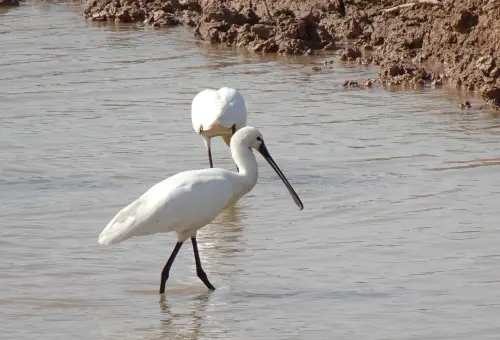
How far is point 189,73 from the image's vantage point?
15305 millimetres

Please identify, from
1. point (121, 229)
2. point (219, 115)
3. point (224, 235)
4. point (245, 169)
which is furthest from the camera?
point (219, 115)

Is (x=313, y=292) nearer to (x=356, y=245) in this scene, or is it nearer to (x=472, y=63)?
(x=356, y=245)

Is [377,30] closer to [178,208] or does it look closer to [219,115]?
[219,115]

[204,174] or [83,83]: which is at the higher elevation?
[204,174]

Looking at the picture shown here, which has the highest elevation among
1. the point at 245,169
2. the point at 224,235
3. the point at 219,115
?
the point at 245,169

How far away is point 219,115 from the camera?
1034 centimetres

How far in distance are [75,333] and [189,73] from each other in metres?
8.92

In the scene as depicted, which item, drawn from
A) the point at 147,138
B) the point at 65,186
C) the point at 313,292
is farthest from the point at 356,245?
the point at 147,138

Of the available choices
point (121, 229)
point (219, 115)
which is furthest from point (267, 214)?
point (121, 229)

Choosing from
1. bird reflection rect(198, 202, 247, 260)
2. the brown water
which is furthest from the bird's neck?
bird reflection rect(198, 202, 247, 260)

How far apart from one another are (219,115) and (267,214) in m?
1.40

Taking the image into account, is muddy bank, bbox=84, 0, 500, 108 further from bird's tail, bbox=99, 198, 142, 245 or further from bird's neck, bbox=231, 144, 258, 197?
bird's tail, bbox=99, 198, 142, 245

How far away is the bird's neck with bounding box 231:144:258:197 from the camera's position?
305 inches

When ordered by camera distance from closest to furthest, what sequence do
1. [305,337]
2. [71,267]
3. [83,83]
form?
1. [305,337]
2. [71,267]
3. [83,83]
